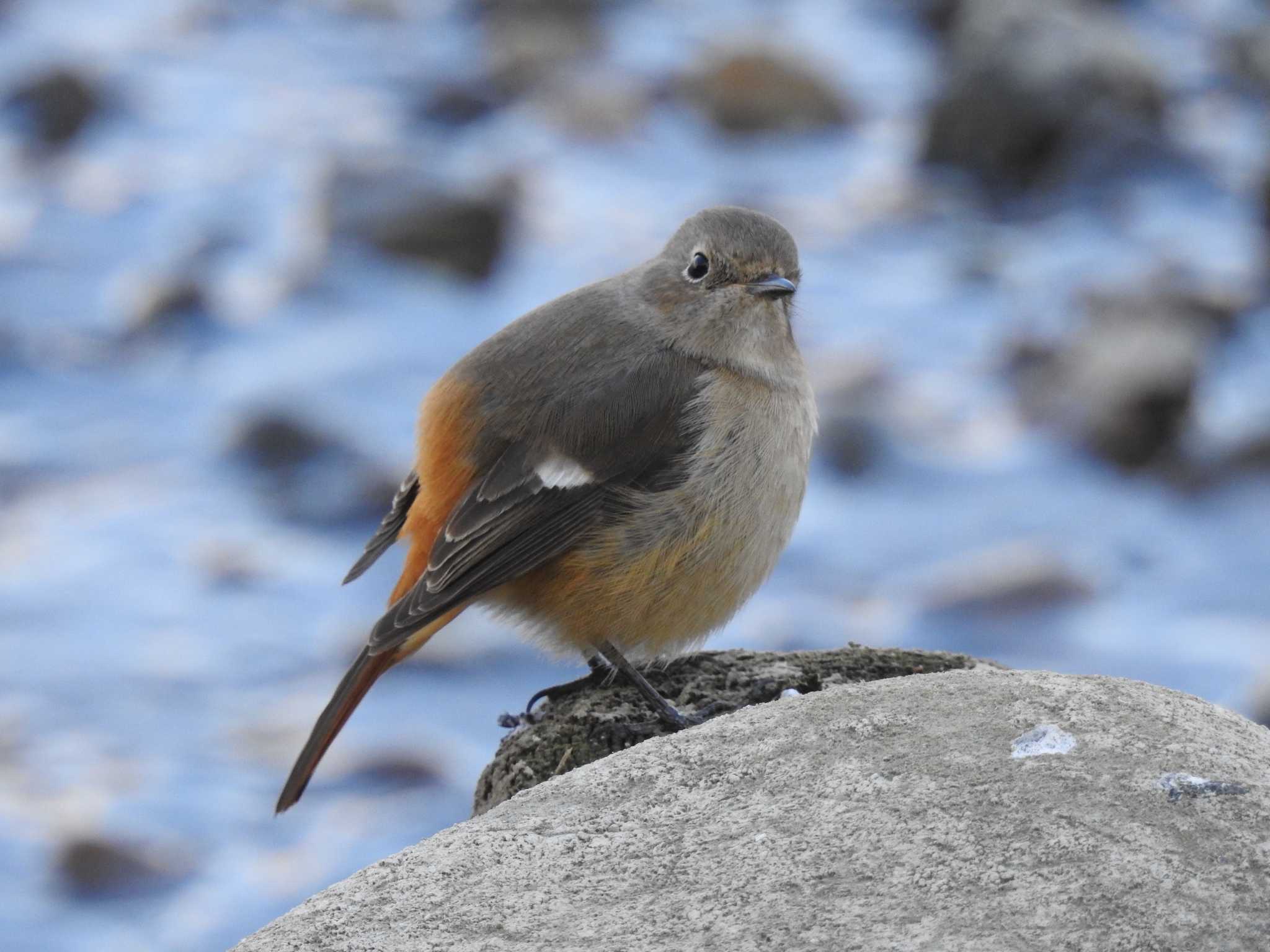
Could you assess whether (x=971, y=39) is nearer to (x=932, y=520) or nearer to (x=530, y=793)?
(x=932, y=520)

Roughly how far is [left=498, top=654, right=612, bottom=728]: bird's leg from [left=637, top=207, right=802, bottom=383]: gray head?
0.86 m

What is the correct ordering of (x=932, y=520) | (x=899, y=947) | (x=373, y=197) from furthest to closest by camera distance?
(x=373, y=197) → (x=932, y=520) → (x=899, y=947)

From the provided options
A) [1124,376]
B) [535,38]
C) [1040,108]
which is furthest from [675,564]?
[535,38]

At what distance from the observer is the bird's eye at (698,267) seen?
463cm

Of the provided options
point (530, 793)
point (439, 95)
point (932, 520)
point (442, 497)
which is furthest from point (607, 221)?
point (530, 793)

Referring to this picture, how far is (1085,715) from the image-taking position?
2.95m

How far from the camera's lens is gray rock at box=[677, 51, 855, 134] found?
1296cm

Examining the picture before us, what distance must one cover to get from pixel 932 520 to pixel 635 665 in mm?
5195

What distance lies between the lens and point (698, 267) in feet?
15.2

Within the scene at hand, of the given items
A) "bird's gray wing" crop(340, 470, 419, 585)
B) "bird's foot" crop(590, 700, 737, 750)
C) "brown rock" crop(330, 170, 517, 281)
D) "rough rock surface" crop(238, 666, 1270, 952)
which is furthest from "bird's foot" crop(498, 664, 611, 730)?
"brown rock" crop(330, 170, 517, 281)

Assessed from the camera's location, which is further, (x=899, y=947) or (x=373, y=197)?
(x=373, y=197)

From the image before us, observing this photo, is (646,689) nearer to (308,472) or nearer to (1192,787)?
(1192,787)

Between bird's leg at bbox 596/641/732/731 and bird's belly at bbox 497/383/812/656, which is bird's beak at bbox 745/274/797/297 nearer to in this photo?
bird's belly at bbox 497/383/812/656

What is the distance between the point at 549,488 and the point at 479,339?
621cm
